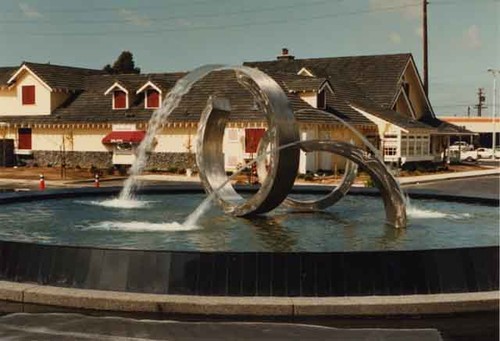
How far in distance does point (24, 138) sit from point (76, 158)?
15.9 ft

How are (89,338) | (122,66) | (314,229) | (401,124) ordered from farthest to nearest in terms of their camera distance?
(122,66), (401,124), (314,229), (89,338)

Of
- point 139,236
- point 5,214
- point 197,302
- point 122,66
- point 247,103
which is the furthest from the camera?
point 122,66

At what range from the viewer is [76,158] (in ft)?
164

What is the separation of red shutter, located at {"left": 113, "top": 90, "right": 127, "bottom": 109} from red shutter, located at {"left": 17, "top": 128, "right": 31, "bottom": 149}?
23.2 ft

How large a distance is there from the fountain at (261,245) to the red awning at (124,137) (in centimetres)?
2405

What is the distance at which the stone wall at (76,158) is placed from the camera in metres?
48.8

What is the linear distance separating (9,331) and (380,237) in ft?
24.5

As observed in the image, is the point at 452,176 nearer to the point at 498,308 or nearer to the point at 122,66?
the point at 498,308

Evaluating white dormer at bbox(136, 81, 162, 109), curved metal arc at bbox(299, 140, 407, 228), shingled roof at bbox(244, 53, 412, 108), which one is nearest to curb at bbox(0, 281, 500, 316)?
curved metal arc at bbox(299, 140, 407, 228)

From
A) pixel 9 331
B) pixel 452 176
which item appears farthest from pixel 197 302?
pixel 452 176

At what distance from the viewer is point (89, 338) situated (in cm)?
881

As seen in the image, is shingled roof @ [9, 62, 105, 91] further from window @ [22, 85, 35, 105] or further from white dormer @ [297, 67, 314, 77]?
white dormer @ [297, 67, 314, 77]

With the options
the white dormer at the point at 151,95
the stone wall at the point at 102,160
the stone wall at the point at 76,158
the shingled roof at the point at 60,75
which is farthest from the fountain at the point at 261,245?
the shingled roof at the point at 60,75

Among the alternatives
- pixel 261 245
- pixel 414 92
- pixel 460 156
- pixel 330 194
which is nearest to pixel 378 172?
pixel 261 245
